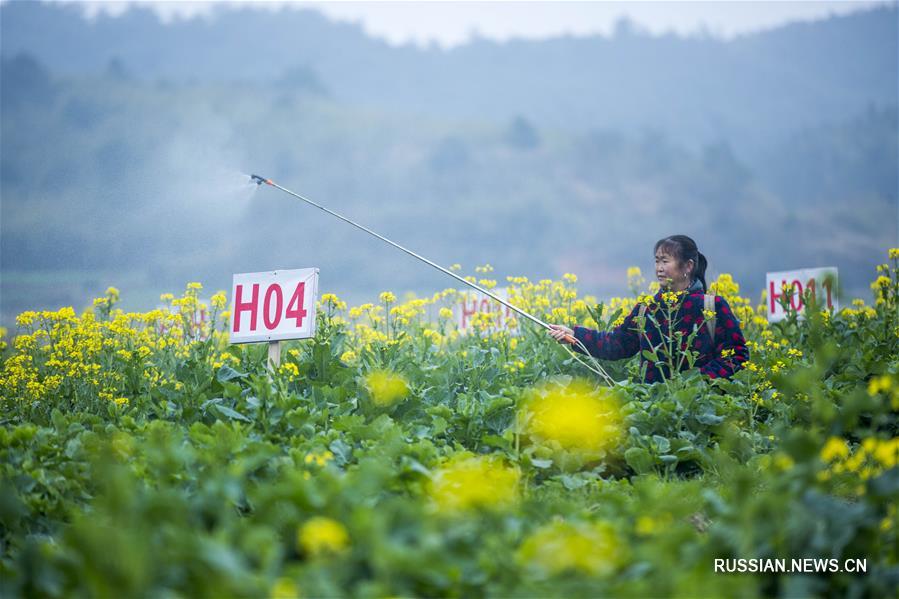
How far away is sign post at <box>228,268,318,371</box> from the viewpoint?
4766mm

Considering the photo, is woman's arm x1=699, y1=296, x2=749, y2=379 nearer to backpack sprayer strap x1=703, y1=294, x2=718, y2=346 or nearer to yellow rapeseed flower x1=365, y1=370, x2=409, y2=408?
backpack sprayer strap x1=703, y1=294, x2=718, y2=346

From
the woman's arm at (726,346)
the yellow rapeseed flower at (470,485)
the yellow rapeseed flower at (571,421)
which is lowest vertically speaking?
the yellow rapeseed flower at (470,485)

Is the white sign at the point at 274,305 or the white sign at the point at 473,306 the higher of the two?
the white sign at the point at 473,306

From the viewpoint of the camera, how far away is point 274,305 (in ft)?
16.0

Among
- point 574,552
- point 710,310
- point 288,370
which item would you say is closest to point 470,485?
point 574,552

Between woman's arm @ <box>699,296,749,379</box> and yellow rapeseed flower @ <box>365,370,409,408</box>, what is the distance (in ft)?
6.09

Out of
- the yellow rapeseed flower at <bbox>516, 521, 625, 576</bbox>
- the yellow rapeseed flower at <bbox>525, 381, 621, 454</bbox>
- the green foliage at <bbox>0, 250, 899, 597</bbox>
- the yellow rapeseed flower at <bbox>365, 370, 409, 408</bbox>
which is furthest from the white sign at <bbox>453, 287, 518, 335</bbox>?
the yellow rapeseed flower at <bbox>516, 521, 625, 576</bbox>

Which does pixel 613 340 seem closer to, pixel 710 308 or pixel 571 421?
pixel 710 308

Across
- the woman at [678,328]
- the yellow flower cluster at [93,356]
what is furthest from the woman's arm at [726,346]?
the yellow flower cluster at [93,356]

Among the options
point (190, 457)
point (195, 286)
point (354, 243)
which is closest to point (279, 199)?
point (354, 243)

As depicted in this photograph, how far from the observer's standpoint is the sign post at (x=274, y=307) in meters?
4.77

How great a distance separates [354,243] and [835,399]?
37138 millimetres

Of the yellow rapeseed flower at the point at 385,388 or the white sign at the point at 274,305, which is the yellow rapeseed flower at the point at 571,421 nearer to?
the yellow rapeseed flower at the point at 385,388

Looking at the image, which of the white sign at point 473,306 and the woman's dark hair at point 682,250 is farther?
the white sign at point 473,306
